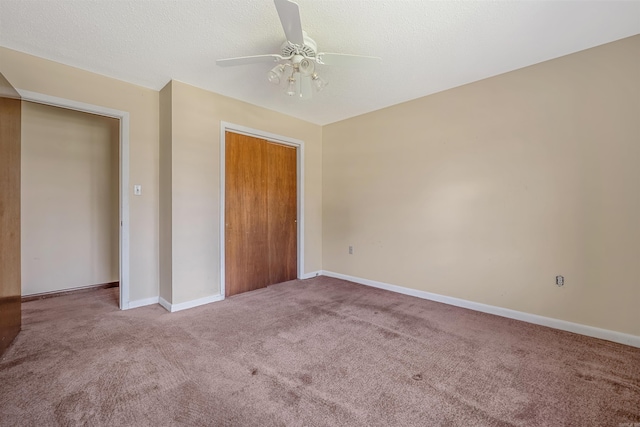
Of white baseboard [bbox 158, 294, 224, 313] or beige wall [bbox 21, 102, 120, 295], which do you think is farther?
beige wall [bbox 21, 102, 120, 295]

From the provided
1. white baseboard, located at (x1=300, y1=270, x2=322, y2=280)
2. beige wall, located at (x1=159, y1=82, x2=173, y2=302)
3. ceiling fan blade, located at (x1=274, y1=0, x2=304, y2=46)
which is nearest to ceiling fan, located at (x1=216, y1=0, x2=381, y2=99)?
ceiling fan blade, located at (x1=274, y1=0, x2=304, y2=46)

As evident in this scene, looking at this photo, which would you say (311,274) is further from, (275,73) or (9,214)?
(9,214)

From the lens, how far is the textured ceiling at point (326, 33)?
1888 mm

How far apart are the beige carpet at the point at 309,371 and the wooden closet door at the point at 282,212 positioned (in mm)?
1265

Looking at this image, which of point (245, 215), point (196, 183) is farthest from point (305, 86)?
point (245, 215)

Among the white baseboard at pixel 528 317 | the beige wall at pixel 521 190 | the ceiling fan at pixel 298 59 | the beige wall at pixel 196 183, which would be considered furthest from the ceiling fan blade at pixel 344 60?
the white baseboard at pixel 528 317

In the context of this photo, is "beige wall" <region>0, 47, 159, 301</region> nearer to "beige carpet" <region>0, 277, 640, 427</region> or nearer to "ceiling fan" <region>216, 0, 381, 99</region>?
"beige carpet" <region>0, 277, 640, 427</region>

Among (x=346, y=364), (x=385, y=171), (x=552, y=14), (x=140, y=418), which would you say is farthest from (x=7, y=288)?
(x=552, y=14)

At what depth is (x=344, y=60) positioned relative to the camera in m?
2.04

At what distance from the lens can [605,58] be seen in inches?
91.1

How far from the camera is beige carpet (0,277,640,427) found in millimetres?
1478

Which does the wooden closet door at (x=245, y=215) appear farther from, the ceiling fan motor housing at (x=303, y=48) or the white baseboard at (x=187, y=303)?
the ceiling fan motor housing at (x=303, y=48)

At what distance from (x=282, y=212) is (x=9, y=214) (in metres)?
2.80

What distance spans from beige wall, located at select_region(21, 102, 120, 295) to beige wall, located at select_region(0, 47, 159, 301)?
4.16 ft
